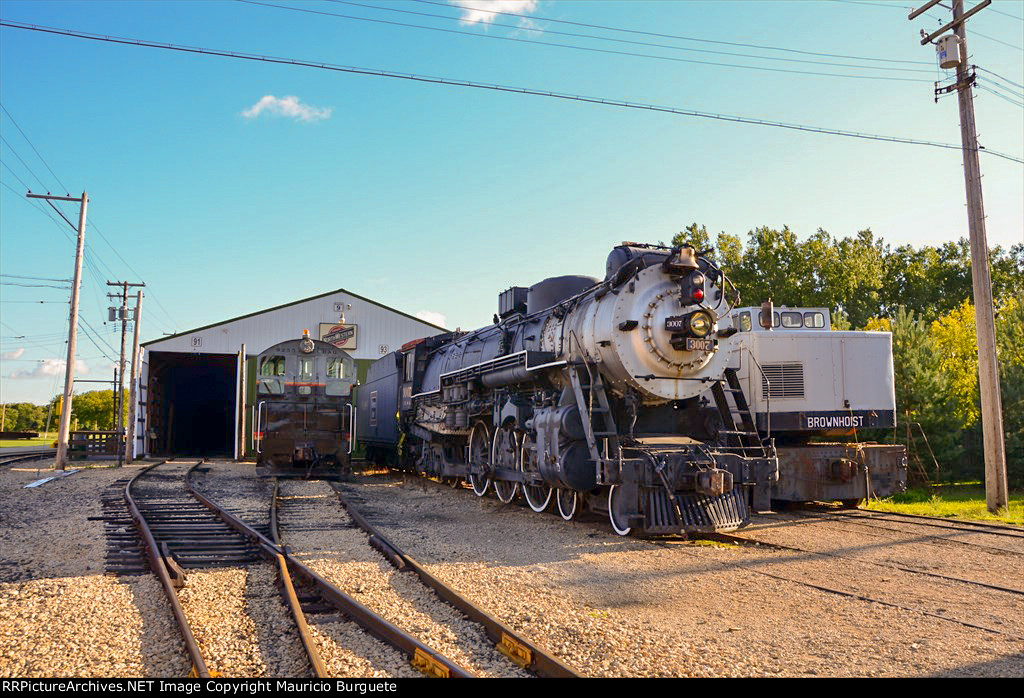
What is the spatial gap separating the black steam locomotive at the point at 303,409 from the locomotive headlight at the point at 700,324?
1101 cm

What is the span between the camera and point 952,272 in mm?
47781

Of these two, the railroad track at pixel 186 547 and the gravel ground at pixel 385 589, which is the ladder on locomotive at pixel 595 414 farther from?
the railroad track at pixel 186 547

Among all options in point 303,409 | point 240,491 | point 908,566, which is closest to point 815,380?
point 908,566

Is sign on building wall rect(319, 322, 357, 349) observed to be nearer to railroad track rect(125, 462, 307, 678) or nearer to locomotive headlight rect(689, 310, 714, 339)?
railroad track rect(125, 462, 307, 678)

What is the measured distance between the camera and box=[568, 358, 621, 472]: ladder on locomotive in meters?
8.73

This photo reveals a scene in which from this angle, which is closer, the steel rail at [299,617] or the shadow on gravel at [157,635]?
the steel rail at [299,617]

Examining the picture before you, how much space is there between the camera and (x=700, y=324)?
9.04 meters

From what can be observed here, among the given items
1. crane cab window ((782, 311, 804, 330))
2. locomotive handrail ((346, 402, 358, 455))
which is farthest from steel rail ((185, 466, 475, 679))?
locomotive handrail ((346, 402, 358, 455))

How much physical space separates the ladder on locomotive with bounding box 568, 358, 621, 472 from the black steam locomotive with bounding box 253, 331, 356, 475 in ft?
32.0

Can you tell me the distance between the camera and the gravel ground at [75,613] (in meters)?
4.39

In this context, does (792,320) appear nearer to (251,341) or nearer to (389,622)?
(389,622)

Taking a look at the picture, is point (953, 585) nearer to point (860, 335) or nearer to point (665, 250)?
point (665, 250)

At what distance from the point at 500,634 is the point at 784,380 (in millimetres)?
8738

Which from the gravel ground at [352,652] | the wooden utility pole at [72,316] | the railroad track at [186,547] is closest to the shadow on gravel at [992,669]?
the gravel ground at [352,652]
